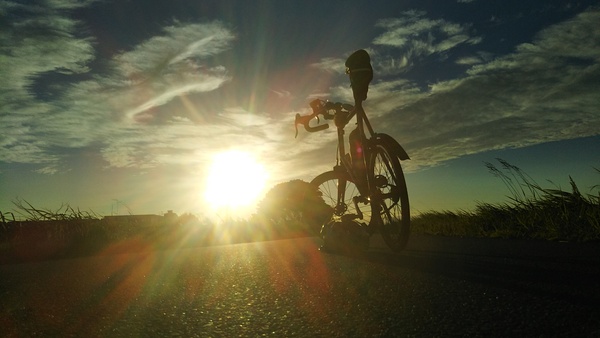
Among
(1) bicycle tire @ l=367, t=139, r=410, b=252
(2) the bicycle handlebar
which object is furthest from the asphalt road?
(2) the bicycle handlebar

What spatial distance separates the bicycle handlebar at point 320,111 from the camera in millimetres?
5773

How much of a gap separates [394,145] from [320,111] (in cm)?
181

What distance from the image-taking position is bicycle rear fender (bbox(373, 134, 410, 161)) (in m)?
4.34

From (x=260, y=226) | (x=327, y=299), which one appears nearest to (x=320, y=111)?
(x=327, y=299)

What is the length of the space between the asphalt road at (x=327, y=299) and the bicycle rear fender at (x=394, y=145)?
3.24 ft

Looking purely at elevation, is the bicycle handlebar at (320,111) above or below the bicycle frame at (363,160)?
above

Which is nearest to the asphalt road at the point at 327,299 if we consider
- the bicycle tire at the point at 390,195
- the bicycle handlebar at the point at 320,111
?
the bicycle tire at the point at 390,195

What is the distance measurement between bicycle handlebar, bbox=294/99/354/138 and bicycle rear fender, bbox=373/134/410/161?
37.7 inches

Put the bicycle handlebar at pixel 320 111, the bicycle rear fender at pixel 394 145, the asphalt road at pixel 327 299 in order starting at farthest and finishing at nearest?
the bicycle handlebar at pixel 320 111
the bicycle rear fender at pixel 394 145
the asphalt road at pixel 327 299

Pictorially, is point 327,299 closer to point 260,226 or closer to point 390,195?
point 390,195

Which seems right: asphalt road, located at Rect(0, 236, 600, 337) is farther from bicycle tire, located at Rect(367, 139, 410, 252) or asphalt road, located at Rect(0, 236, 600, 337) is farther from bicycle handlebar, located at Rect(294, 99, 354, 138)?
bicycle handlebar, located at Rect(294, 99, 354, 138)

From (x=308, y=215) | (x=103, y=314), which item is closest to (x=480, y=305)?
(x=103, y=314)

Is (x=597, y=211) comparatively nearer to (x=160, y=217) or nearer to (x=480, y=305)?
Result: (x=480, y=305)

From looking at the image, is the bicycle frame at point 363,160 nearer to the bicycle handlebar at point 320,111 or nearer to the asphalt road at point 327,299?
the bicycle handlebar at point 320,111
